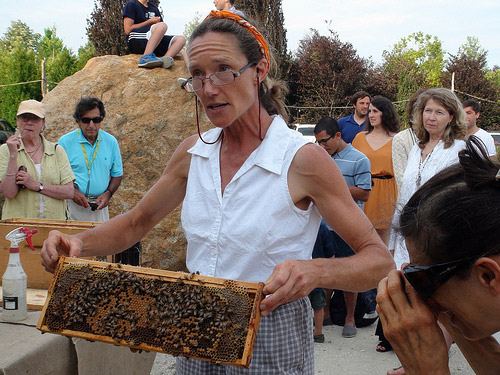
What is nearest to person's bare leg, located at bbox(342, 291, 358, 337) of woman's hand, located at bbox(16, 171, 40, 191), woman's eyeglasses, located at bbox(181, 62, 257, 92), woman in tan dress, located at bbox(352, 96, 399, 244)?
woman in tan dress, located at bbox(352, 96, 399, 244)

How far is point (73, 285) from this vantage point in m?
2.28

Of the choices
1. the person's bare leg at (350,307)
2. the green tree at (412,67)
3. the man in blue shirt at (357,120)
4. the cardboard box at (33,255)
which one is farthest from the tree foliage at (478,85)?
the cardboard box at (33,255)

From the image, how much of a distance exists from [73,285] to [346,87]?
888 inches

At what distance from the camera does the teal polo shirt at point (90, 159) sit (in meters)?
6.13

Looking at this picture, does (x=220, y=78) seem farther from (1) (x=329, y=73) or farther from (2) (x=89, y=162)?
(1) (x=329, y=73)

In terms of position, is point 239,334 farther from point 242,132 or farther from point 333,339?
point 333,339

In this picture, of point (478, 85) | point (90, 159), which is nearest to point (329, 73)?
point (478, 85)

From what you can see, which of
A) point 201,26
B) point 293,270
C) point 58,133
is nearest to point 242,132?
point 201,26

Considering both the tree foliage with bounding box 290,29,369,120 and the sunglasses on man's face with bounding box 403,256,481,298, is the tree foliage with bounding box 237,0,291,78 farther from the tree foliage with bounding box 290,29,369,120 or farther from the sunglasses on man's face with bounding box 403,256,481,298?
the sunglasses on man's face with bounding box 403,256,481,298

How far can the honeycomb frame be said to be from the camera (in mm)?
1954

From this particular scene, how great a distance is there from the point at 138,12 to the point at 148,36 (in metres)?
0.43

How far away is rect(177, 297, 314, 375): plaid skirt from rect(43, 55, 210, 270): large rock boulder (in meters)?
4.99

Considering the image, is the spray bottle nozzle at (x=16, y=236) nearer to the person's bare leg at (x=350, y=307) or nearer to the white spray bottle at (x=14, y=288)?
the white spray bottle at (x=14, y=288)

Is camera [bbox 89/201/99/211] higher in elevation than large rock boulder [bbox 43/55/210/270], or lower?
lower
